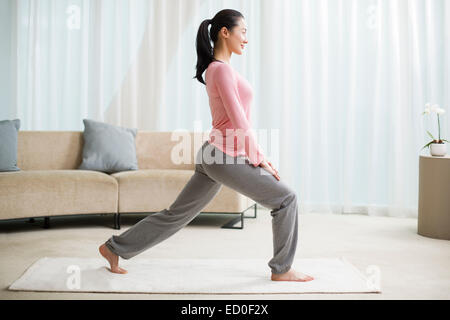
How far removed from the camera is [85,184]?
3.63 meters

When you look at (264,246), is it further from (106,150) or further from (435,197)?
(106,150)

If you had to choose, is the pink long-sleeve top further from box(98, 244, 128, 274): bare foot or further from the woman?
box(98, 244, 128, 274): bare foot

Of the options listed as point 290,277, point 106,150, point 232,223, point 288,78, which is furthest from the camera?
point 288,78

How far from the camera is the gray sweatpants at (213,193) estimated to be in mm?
2148

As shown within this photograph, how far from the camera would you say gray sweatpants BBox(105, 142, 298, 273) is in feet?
7.05

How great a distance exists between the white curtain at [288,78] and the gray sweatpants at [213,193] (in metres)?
2.38

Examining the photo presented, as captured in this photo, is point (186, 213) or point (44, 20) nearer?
point (186, 213)

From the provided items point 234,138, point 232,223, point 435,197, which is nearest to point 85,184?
point 232,223

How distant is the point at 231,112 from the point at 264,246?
134 cm

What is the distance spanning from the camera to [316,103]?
15.1 ft

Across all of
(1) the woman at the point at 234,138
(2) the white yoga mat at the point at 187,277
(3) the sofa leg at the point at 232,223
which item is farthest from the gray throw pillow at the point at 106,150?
(1) the woman at the point at 234,138

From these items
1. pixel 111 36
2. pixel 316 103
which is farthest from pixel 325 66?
pixel 111 36
